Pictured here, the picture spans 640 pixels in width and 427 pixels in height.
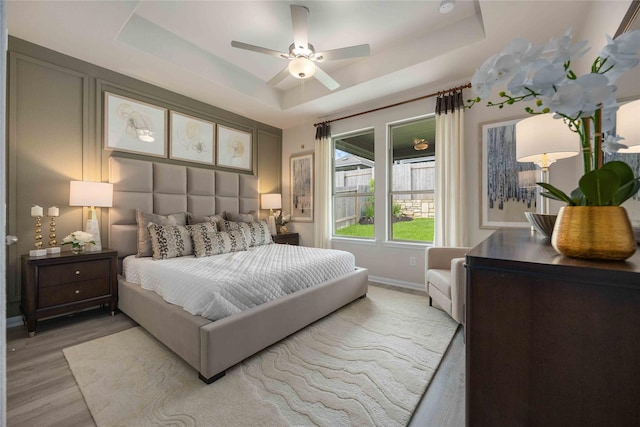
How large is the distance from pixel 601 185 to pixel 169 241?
124 inches

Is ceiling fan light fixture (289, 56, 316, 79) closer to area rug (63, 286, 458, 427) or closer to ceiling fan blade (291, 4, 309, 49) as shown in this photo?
ceiling fan blade (291, 4, 309, 49)

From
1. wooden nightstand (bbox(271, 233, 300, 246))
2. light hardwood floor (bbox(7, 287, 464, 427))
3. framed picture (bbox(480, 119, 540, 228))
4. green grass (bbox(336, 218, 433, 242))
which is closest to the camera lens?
light hardwood floor (bbox(7, 287, 464, 427))

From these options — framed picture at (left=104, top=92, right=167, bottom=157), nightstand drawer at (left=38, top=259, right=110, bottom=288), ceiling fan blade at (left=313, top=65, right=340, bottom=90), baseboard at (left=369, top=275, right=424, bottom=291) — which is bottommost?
baseboard at (left=369, top=275, right=424, bottom=291)

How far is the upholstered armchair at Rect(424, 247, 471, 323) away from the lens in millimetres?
2303

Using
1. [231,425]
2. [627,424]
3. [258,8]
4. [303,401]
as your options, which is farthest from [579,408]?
[258,8]

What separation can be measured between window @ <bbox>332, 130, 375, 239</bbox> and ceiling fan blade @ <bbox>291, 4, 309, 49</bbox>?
2.11m

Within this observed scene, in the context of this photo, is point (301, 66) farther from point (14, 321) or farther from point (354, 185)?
point (14, 321)

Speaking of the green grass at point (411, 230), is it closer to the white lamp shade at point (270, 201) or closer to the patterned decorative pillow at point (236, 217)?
the white lamp shade at point (270, 201)

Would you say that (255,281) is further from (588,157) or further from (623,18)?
(623,18)

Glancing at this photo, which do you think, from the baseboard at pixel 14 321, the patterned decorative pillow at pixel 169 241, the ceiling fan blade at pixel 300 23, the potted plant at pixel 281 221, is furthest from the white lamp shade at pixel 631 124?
the baseboard at pixel 14 321

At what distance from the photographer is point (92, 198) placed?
8.65ft

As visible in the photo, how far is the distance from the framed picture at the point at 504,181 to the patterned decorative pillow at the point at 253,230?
9.22ft

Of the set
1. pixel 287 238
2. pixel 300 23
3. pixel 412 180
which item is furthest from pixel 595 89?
pixel 287 238

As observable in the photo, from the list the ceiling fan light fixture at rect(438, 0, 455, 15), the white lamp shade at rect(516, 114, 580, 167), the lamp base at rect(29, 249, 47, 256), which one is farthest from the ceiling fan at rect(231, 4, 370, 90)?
the lamp base at rect(29, 249, 47, 256)
